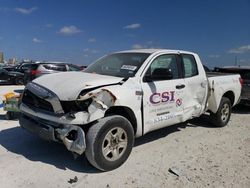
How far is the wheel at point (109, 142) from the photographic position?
3896mm

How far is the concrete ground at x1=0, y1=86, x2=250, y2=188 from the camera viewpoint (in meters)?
3.82

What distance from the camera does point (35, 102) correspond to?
443 cm

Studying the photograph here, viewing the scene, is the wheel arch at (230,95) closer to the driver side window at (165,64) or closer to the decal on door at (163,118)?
the driver side window at (165,64)

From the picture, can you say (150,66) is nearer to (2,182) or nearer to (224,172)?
(224,172)

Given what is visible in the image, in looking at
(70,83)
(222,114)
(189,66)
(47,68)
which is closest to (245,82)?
(222,114)

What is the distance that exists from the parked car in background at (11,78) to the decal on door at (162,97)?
52.3ft

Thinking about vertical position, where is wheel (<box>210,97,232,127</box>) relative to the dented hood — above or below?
below

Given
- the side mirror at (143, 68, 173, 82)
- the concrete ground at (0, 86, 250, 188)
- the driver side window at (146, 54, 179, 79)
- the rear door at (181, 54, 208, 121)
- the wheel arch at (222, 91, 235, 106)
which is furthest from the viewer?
the wheel arch at (222, 91, 235, 106)

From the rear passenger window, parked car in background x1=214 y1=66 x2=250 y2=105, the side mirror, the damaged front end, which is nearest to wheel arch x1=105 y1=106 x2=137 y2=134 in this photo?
the damaged front end

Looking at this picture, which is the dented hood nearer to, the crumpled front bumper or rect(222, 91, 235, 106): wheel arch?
the crumpled front bumper

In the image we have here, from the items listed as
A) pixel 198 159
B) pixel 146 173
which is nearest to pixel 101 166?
pixel 146 173

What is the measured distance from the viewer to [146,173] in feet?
A: 13.4

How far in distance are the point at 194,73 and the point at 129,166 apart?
2739 mm

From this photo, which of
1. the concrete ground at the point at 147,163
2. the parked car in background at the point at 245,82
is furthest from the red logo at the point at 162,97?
the parked car in background at the point at 245,82
